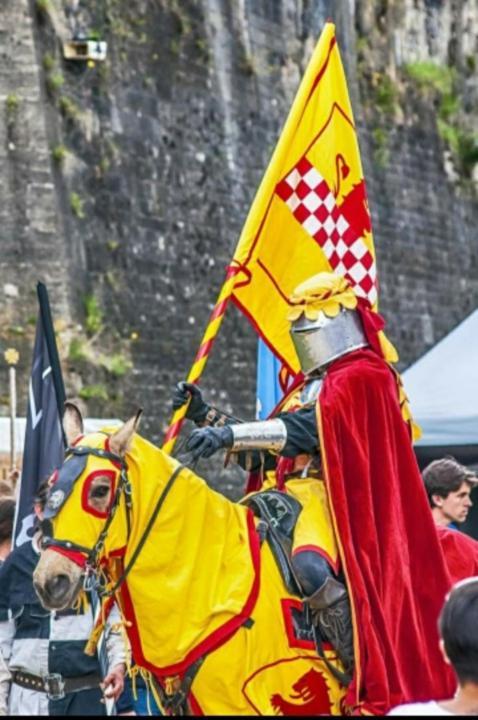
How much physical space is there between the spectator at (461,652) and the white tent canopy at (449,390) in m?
8.83

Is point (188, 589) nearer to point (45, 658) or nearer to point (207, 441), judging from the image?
point (207, 441)

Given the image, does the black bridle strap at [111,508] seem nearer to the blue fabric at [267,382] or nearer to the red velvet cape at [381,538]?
the red velvet cape at [381,538]

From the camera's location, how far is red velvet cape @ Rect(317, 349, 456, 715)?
7.66m

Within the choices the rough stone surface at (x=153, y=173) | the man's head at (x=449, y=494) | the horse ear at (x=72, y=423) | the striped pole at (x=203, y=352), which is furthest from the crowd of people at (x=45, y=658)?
the rough stone surface at (x=153, y=173)

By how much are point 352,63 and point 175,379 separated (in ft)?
22.1

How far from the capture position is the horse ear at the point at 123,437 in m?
7.32

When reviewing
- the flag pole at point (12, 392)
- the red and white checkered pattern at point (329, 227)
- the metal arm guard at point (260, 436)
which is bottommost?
the flag pole at point (12, 392)

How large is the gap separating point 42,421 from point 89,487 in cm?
233

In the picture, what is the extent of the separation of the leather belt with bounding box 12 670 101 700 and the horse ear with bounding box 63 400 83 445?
3.29 ft

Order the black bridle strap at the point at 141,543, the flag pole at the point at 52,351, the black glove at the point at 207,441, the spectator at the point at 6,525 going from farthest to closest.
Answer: the flag pole at the point at 52,351, the spectator at the point at 6,525, the black glove at the point at 207,441, the black bridle strap at the point at 141,543

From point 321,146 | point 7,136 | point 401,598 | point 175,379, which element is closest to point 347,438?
point 401,598

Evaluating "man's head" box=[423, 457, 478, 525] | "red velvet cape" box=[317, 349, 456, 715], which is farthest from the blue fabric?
"red velvet cape" box=[317, 349, 456, 715]

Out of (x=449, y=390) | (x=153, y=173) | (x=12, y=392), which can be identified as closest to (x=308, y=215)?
(x=449, y=390)

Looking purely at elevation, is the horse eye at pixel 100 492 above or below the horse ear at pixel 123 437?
below
